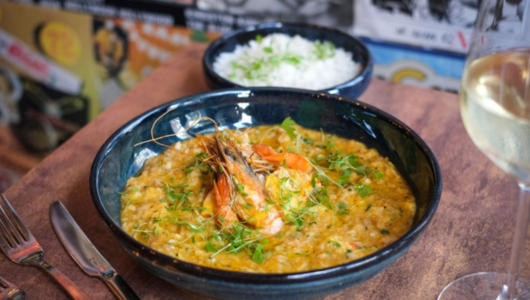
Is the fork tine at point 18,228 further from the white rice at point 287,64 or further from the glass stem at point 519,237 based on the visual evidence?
the glass stem at point 519,237

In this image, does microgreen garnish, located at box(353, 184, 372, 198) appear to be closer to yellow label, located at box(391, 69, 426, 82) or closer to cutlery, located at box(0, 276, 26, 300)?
cutlery, located at box(0, 276, 26, 300)

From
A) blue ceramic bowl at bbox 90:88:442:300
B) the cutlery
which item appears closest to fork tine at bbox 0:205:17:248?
the cutlery

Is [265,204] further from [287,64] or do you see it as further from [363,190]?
[287,64]

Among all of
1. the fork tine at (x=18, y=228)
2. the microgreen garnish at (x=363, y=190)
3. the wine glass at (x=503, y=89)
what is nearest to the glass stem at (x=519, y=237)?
the wine glass at (x=503, y=89)

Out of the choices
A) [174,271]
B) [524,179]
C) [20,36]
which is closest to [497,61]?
[524,179]

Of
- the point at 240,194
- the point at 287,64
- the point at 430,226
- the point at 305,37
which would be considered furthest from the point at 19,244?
the point at 305,37

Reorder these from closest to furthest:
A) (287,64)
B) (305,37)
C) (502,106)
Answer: (502,106) → (287,64) → (305,37)
